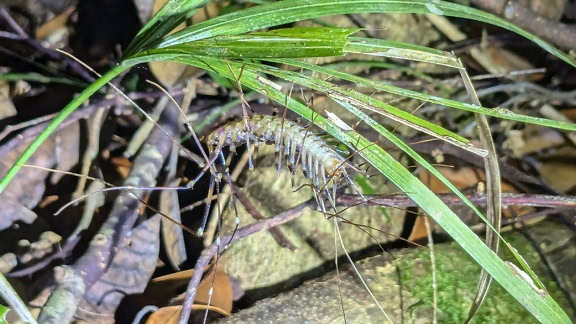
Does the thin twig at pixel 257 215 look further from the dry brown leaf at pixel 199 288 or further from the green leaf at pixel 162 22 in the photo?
the green leaf at pixel 162 22

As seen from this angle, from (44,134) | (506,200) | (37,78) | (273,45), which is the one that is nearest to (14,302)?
(44,134)

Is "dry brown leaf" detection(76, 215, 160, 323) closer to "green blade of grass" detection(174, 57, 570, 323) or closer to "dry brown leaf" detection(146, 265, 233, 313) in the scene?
"dry brown leaf" detection(146, 265, 233, 313)

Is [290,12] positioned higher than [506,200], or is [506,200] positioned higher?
[290,12]

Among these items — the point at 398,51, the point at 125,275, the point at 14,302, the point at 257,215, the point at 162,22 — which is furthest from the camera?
the point at 257,215

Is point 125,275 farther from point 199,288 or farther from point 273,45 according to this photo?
point 273,45

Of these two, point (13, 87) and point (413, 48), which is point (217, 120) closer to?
point (13, 87)

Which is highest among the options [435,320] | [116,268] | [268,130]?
[268,130]

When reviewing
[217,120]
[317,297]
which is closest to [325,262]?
[317,297]

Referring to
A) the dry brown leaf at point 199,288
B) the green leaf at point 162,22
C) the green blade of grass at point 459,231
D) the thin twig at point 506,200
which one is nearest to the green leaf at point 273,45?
the green blade of grass at point 459,231
